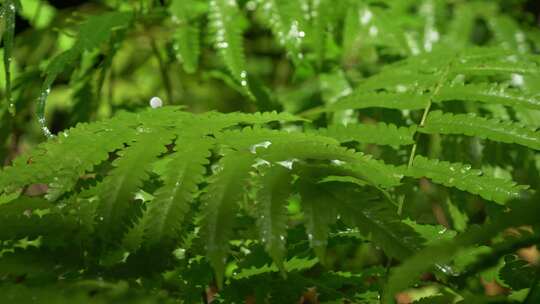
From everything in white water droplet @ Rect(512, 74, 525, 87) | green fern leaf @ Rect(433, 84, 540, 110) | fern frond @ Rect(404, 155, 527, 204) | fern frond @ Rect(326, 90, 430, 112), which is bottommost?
fern frond @ Rect(404, 155, 527, 204)

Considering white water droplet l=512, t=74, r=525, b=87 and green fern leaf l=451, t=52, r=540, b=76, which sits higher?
green fern leaf l=451, t=52, r=540, b=76

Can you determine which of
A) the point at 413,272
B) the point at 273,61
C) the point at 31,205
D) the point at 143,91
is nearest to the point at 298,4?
the point at 31,205

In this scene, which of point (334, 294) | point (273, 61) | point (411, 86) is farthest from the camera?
point (273, 61)

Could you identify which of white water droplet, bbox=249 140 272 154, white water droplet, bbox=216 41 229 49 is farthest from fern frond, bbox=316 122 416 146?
white water droplet, bbox=216 41 229 49

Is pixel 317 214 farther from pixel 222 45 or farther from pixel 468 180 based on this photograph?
pixel 222 45

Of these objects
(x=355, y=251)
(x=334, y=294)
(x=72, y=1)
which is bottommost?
(x=355, y=251)

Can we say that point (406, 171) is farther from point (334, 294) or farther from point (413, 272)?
point (413, 272)

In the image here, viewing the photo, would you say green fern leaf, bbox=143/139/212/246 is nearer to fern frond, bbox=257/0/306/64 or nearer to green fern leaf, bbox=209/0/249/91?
green fern leaf, bbox=209/0/249/91
